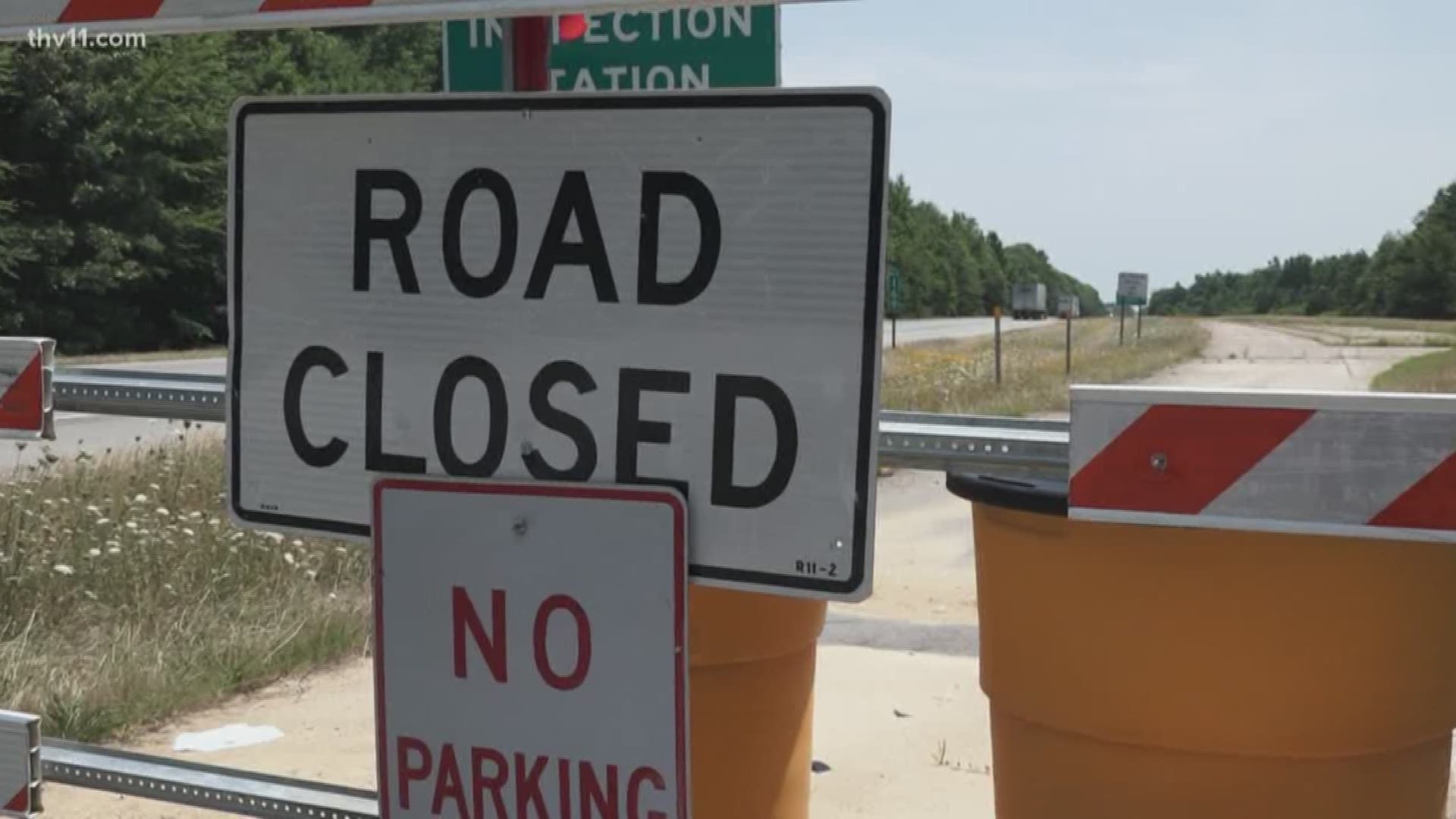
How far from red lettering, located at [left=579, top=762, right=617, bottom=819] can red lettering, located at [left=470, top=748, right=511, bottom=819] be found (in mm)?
125

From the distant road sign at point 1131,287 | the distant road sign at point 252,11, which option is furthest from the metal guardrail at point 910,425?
the distant road sign at point 1131,287

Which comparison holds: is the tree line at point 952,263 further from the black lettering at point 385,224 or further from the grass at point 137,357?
the black lettering at point 385,224

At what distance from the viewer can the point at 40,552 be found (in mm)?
5801

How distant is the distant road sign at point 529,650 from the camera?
2102 mm

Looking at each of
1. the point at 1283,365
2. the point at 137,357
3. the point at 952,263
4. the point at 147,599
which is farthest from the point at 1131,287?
the point at 952,263

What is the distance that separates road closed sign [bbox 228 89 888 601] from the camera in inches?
79.2

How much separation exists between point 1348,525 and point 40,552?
5.17 metres

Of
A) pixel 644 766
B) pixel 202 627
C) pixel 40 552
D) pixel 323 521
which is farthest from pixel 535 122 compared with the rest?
pixel 40 552

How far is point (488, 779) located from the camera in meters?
2.21

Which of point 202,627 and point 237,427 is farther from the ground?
point 237,427

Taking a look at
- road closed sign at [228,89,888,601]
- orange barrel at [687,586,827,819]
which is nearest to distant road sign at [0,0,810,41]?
road closed sign at [228,89,888,601]

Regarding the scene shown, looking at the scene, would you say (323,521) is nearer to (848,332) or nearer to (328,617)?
(848,332)

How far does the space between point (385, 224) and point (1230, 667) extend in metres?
1.49

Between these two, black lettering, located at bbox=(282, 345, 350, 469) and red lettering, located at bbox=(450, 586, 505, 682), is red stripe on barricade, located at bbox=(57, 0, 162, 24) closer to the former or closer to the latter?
black lettering, located at bbox=(282, 345, 350, 469)
